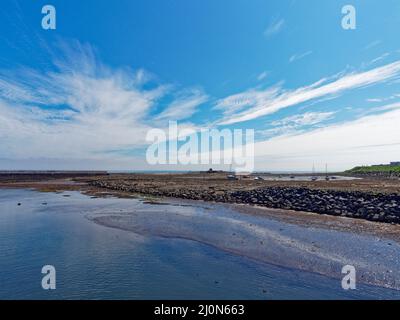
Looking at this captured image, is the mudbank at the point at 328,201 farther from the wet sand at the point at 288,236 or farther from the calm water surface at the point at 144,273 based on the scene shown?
the calm water surface at the point at 144,273

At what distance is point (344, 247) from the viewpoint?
12367 mm

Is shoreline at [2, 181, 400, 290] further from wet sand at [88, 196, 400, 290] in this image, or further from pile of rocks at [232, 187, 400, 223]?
pile of rocks at [232, 187, 400, 223]

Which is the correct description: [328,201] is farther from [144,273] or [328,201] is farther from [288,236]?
[144,273]

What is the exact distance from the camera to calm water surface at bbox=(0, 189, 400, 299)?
802 cm

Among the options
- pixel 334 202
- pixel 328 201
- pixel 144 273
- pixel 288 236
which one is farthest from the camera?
pixel 328 201

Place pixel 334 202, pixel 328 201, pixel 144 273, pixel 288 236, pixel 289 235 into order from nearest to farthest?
pixel 144 273, pixel 288 236, pixel 289 235, pixel 334 202, pixel 328 201

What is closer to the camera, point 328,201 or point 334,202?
point 334,202

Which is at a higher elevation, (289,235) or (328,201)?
(328,201)

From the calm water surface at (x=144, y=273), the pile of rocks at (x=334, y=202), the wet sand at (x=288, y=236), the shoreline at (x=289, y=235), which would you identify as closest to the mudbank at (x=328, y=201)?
the pile of rocks at (x=334, y=202)

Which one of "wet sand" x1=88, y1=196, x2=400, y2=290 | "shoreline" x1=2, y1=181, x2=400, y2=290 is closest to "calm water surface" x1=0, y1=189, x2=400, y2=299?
"shoreline" x1=2, y1=181, x2=400, y2=290

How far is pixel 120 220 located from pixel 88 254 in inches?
300

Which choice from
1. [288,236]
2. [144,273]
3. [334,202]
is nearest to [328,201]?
[334,202]

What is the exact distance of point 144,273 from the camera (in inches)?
372
